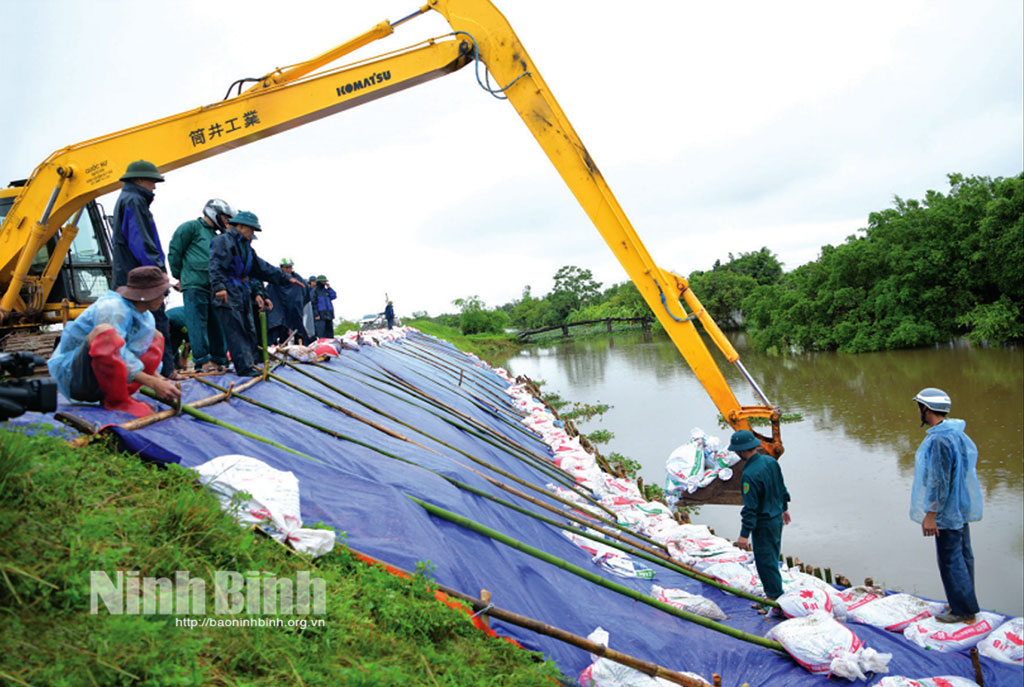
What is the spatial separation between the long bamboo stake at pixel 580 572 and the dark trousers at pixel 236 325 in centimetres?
263

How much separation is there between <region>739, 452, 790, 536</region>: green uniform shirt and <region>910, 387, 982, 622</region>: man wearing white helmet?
0.89 m

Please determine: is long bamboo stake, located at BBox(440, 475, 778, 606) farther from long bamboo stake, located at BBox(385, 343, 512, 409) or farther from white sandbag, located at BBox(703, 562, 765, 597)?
long bamboo stake, located at BBox(385, 343, 512, 409)

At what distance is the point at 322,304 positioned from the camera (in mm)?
12125

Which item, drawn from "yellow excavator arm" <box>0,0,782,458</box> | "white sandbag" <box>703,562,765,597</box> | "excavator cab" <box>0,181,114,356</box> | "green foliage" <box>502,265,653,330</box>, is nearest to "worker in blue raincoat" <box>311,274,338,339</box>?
"excavator cab" <box>0,181,114,356</box>

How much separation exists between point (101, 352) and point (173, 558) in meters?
1.63

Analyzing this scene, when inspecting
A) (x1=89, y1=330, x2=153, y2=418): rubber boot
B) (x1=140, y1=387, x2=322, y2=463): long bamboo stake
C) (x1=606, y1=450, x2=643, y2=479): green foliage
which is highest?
(x1=89, y1=330, x2=153, y2=418): rubber boot

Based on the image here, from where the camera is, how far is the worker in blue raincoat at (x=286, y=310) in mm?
8795

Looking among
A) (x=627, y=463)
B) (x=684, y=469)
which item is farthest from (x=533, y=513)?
(x=627, y=463)

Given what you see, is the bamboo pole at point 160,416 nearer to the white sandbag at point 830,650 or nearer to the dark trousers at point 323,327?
the white sandbag at point 830,650

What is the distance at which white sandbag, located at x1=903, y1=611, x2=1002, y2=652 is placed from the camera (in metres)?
3.94

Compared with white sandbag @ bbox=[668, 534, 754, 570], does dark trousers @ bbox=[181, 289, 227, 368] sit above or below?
above

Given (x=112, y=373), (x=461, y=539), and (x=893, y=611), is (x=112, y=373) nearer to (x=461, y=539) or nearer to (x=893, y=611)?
(x=461, y=539)

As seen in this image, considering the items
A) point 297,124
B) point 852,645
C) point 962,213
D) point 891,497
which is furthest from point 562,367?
point 852,645

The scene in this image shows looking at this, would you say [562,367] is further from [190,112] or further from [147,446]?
[147,446]
